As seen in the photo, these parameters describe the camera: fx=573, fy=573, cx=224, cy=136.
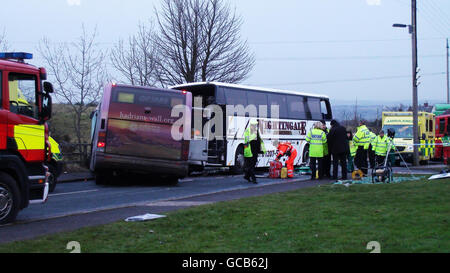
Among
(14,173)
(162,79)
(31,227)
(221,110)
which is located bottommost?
(31,227)

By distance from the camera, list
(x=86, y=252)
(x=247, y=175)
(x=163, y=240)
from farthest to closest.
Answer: (x=247, y=175) → (x=163, y=240) → (x=86, y=252)

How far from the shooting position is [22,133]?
973 centimetres

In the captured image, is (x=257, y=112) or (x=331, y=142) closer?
(x=331, y=142)

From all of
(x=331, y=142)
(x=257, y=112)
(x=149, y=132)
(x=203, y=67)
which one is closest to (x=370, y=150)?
(x=331, y=142)

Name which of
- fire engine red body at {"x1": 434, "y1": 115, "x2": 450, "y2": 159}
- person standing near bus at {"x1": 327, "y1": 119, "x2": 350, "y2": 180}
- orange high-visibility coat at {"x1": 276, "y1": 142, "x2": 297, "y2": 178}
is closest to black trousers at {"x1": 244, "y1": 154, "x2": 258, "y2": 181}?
person standing near bus at {"x1": 327, "y1": 119, "x2": 350, "y2": 180}

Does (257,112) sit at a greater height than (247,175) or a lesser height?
greater

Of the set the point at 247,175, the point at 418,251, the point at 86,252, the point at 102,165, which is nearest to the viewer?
the point at 418,251

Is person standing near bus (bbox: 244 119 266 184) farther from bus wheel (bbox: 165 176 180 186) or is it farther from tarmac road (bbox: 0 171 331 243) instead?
bus wheel (bbox: 165 176 180 186)

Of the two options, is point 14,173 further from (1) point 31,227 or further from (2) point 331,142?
(2) point 331,142

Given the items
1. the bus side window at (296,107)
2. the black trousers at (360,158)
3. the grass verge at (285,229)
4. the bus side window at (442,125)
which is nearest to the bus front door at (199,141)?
the black trousers at (360,158)

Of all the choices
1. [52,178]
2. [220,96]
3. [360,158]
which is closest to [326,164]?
[360,158]

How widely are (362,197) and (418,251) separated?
18.0 ft

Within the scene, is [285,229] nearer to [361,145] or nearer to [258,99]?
[361,145]

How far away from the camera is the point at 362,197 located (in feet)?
38.2
